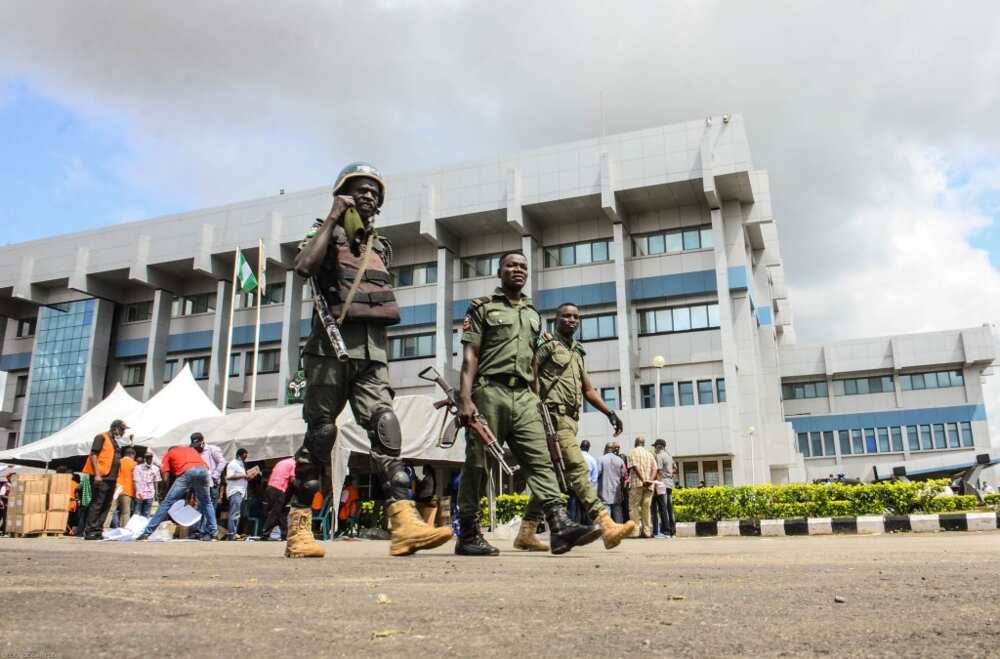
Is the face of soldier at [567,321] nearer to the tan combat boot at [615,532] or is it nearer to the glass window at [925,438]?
the tan combat boot at [615,532]

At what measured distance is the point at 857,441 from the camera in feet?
163

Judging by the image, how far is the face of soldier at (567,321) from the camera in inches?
289

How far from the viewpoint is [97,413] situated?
1933 centimetres

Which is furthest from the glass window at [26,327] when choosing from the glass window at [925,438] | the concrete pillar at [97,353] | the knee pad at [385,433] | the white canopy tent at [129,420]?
the glass window at [925,438]

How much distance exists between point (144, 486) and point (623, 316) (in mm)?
20240

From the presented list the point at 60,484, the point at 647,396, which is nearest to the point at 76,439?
the point at 60,484

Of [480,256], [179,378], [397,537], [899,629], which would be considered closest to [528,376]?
[397,537]

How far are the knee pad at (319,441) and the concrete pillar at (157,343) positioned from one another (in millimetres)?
35302

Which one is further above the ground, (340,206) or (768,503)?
(340,206)

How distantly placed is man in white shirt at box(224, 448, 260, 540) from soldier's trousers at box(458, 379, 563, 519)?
8.94 meters

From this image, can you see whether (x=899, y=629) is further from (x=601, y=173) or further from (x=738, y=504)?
(x=601, y=173)

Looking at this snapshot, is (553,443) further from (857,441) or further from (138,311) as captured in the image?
(857,441)

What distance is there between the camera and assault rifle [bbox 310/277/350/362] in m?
4.54

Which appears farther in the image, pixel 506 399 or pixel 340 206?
pixel 506 399
